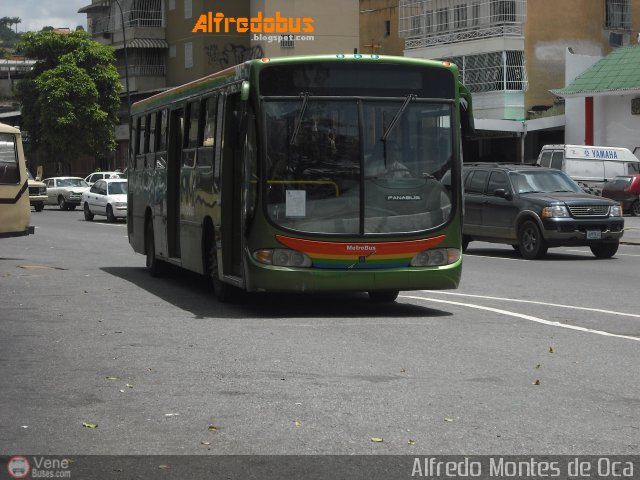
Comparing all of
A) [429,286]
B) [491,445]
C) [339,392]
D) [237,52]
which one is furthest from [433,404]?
[237,52]

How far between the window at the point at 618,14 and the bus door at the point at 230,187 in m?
49.1

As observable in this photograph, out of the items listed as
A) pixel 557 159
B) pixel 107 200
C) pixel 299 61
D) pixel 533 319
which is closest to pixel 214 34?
pixel 107 200

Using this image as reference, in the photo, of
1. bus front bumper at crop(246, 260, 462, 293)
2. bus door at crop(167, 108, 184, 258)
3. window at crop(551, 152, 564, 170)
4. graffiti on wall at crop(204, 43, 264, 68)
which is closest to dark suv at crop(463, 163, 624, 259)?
bus door at crop(167, 108, 184, 258)

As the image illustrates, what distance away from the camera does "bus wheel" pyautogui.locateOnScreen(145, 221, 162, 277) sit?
20469 millimetres

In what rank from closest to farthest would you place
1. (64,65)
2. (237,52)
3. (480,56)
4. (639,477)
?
(639,477) < (480,56) < (64,65) < (237,52)

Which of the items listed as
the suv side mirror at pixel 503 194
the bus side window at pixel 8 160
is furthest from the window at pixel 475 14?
the bus side window at pixel 8 160

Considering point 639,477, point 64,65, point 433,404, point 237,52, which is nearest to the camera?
point 639,477

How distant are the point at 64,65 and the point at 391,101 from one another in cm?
6005

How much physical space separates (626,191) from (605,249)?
18568 millimetres

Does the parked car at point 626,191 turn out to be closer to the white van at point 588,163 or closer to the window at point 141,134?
the white van at point 588,163

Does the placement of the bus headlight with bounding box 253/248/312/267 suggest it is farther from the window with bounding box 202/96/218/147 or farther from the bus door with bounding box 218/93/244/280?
the window with bounding box 202/96/218/147

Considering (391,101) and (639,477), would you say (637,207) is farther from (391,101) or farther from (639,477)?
(639,477)

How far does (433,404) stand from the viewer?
8891 mm

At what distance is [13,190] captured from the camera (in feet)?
86.8
